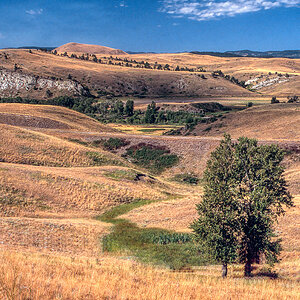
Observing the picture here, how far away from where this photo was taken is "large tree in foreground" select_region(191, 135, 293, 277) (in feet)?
57.3

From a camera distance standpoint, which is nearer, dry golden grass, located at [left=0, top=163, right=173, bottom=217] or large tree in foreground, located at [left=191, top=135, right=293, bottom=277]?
large tree in foreground, located at [left=191, top=135, right=293, bottom=277]

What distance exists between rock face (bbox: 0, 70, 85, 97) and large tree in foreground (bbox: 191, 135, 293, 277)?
146233mm

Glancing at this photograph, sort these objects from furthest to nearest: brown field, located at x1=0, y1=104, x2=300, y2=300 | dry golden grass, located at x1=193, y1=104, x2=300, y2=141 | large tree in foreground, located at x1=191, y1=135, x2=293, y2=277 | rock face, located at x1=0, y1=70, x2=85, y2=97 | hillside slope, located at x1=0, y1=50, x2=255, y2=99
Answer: hillside slope, located at x1=0, y1=50, x2=255, y2=99, rock face, located at x1=0, y1=70, x2=85, y2=97, dry golden grass, located at x1=193, y1=104, x2=300, y2=141, large tree in foreground, located at x1=191, y1=135, x2=293, y2=277, brown field, located at x1=0, y1=104, x2=300, y2=300

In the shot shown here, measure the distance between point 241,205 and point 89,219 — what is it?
20007 mm

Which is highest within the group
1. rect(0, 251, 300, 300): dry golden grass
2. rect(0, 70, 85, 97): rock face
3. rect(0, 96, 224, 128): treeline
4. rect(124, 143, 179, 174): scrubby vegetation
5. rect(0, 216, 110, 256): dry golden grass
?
rect(0, 70, 85, 97): rock face

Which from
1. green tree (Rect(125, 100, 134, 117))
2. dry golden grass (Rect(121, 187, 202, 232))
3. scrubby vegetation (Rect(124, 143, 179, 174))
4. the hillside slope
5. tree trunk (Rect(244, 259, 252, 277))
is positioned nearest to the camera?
tree trunk (Rect(244, 259, 252, 277))

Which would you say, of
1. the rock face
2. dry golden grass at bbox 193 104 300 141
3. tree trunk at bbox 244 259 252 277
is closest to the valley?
dry golden grass at bbox 193 104 300 141

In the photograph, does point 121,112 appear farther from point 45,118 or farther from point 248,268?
point 248,268

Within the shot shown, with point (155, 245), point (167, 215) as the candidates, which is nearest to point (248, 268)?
point (155, 245)

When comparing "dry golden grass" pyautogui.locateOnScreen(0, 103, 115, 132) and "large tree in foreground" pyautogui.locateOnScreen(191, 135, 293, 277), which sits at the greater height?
"dry golden grass" pyautogui.locateOnScreen(0, 103, 115, 132)

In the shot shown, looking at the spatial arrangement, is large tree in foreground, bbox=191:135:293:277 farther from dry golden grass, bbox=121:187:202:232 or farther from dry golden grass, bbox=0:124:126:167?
dry golden grass, bbox=0:124:126:167

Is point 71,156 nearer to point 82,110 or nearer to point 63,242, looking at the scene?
point 63,242

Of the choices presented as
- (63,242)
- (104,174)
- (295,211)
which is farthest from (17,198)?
(295,211)

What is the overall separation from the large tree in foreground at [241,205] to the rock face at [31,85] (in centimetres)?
14623
